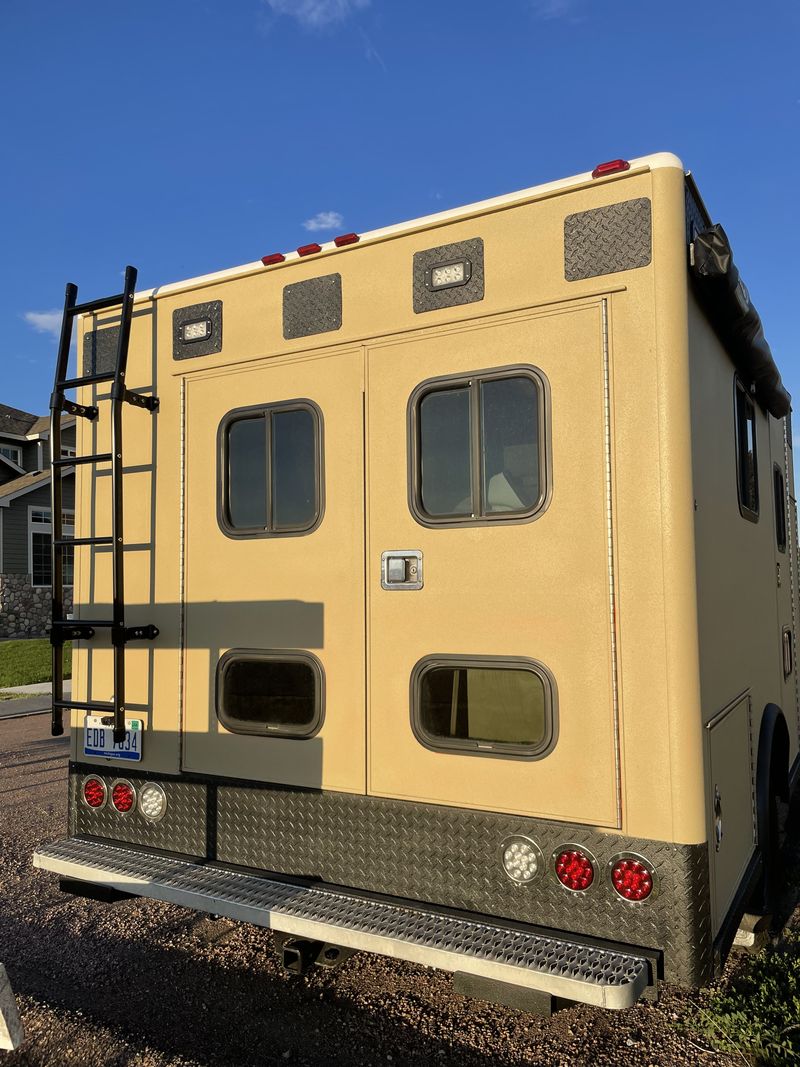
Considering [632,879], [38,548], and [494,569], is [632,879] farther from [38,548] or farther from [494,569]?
[38,548]

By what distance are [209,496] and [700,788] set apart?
2.33 metres

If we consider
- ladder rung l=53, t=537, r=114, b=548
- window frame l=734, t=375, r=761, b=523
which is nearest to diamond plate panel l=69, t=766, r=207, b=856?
ladder rung l=53, t=537, r=114, b=548

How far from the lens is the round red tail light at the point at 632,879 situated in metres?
2.62

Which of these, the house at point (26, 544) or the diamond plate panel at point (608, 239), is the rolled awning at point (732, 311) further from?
the house at point (26, 544)

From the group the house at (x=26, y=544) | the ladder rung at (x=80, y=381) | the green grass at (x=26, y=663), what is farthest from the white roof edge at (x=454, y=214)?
the house at (x=26, y=544)

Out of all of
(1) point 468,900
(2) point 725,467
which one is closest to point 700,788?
(1) point 468,900

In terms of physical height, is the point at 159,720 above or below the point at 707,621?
below

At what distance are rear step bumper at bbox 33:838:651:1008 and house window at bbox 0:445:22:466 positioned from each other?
2672 cm

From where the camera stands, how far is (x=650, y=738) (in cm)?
267

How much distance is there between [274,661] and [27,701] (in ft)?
35.4

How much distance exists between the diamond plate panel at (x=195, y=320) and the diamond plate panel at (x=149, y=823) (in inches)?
77.0

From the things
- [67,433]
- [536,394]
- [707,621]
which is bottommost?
[707,621]

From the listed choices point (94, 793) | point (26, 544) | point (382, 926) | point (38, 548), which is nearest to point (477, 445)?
point (382, 926)

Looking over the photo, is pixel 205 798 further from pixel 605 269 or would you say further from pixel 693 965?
pixel 605 269
